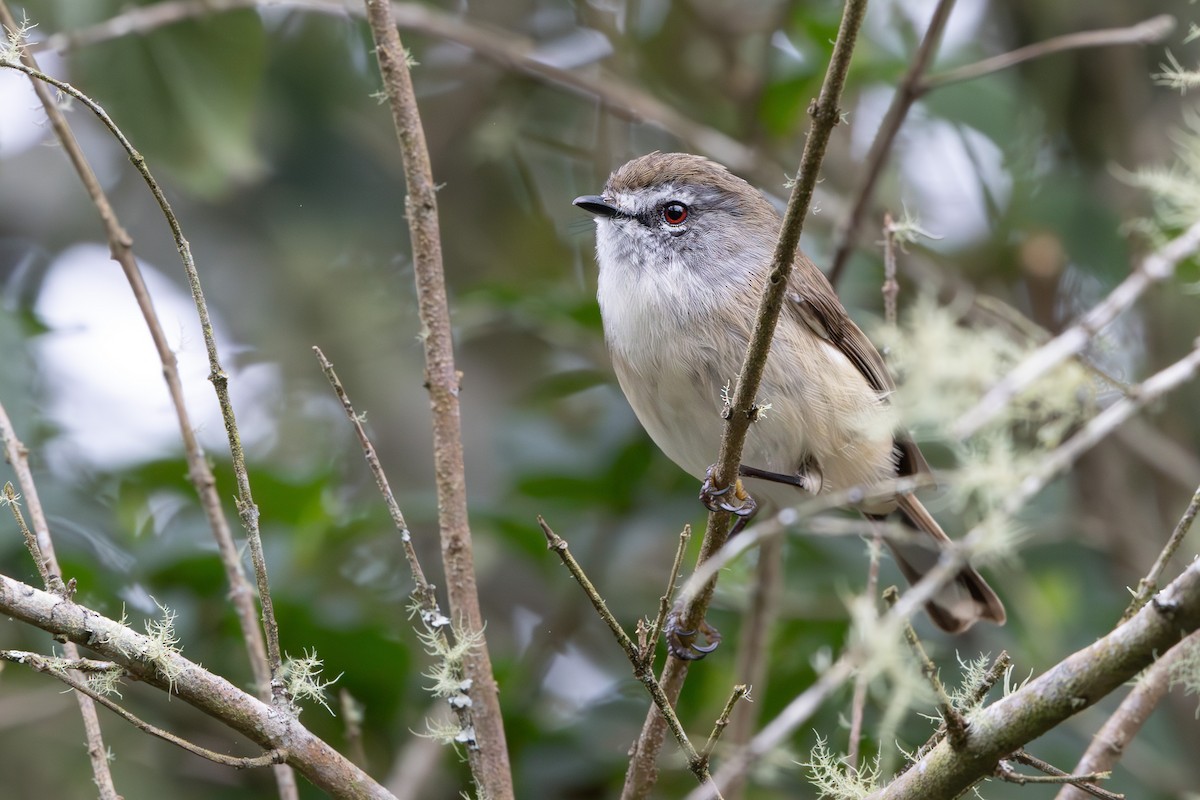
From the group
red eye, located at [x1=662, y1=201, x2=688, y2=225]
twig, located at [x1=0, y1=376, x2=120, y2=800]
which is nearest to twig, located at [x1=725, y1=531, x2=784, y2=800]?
red eye, located at [x1=662, y1=201, x2=688, y2=225]

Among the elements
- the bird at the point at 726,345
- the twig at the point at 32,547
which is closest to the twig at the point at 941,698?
the twig at the point at 32,547

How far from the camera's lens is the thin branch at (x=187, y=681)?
1953mm

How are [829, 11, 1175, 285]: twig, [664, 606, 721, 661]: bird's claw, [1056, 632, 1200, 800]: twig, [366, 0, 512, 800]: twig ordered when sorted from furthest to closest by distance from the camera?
1. [829, 11, 1175, 285]: twig
2. [664, 606, 721, 661]: bird's claw
3. [366, 0, 512, 800]: twig
4. [1056, 632, 1200, 800]: twig

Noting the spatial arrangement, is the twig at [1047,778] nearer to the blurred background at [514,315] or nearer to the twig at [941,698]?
the twig at [941,698]

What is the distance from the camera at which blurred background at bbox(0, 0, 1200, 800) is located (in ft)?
13.3

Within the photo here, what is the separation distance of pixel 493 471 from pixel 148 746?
198 cm

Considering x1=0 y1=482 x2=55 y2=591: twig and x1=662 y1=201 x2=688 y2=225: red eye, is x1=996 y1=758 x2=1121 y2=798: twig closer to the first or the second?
x1=0 y1=482 x2=55 y2=591: twig

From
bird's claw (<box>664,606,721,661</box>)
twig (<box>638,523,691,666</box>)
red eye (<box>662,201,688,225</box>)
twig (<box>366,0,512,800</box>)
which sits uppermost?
red eye (<box>662,201,688,225</box>)

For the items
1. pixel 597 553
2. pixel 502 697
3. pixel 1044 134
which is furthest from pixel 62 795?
pixel 1044 134

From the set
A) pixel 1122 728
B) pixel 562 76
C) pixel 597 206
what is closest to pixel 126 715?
pixel 1122 728

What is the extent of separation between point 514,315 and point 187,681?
3.35m

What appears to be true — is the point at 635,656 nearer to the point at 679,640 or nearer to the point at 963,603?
the point at 679,640

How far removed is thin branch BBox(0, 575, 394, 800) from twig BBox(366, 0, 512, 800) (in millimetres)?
498

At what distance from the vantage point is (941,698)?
1.85 meters
